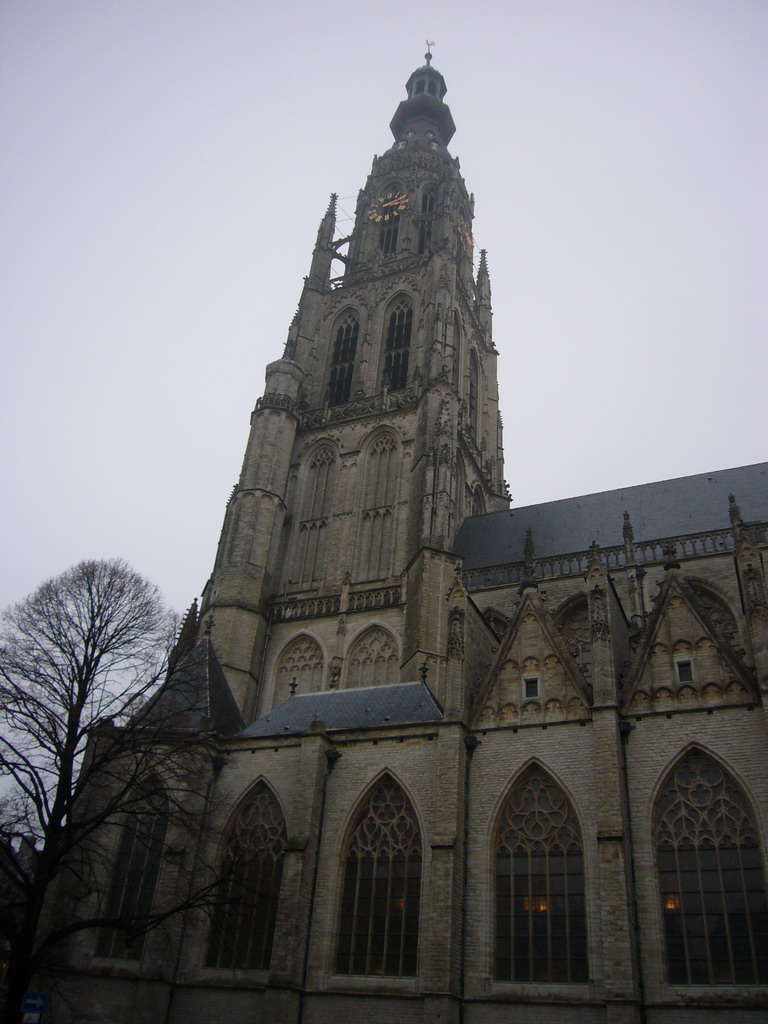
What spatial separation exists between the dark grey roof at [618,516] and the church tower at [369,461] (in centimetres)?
191

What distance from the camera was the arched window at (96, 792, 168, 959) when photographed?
1848 centimetres

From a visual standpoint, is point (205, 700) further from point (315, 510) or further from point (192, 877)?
point (315, 510)

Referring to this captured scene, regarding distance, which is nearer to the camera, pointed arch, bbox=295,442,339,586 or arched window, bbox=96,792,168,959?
arched window, bbox=96,792,168,959

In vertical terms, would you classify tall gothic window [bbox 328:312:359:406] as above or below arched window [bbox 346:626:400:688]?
above

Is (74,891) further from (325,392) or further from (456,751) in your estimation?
(325,392)

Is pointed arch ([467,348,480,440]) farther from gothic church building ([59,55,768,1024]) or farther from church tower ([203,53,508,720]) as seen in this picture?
gothic church building ([59,55,768,1024])

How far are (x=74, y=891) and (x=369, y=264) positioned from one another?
3509 cm


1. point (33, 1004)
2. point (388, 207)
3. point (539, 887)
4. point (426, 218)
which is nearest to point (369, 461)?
point (426, 218)

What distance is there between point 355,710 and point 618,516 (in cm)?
1543

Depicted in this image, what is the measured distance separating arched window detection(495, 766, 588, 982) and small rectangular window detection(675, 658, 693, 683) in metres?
3.33

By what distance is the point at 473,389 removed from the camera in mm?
43875

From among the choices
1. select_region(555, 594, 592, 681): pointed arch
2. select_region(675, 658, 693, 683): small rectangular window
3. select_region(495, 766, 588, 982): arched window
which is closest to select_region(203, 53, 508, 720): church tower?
select_region(495, 766, 588, 982): arched window

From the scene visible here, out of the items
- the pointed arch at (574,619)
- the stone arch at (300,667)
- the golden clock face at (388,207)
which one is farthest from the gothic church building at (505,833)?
the golden clock face at (388,207)

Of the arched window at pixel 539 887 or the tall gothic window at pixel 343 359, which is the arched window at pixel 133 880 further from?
the tall gothic window at pixel 343 359
